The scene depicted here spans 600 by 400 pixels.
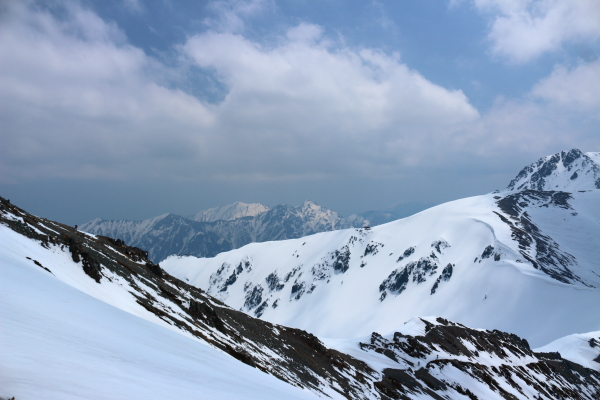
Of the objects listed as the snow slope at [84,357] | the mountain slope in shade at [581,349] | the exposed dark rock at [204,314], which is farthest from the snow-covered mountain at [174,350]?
the mountain slope in shade at [581,349]

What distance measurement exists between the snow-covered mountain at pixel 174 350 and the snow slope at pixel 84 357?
0.05 m

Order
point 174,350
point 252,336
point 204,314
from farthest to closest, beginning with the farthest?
point 252,336 < point 204,314 < point 174,350

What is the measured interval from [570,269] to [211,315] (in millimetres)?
201216

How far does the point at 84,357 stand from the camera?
328 inches

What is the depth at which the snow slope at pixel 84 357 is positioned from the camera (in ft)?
20.2

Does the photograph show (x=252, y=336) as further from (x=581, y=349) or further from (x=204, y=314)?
(x=581, y=349)

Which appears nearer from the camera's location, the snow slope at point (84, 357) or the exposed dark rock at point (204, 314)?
the snow slope at point (84, 357)

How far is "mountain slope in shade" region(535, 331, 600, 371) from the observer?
107500mm

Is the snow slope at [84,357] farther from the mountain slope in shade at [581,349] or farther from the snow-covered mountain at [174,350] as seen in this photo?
the mountain slope in shade at [581,349]

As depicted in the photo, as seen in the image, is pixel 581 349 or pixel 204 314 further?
pixel 581 349

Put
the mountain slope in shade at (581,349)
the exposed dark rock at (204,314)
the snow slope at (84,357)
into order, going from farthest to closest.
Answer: the mountain slope in shade at (581,349)
the exposed dark rock at (204,314)
the snow slope at (84,357)

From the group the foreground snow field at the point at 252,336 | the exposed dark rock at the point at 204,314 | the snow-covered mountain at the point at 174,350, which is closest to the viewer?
the snow-covered mountain at the point at 174,350

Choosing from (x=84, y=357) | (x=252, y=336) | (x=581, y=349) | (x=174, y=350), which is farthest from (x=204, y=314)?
(x=581, y=349)

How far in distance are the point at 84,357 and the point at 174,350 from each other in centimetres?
660
